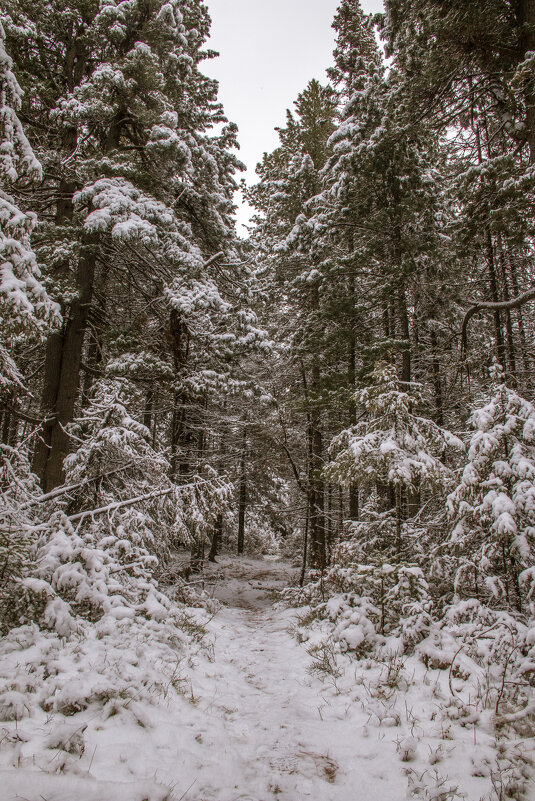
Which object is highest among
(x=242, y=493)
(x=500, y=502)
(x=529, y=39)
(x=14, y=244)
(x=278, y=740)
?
(x=529, y=39)

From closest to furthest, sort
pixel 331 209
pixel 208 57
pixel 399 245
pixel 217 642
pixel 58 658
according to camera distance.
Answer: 1. pixel 58 658
2. pixel 217 642
3. pixel 399 245
4. pixel 331 209
5. pixel 208 57

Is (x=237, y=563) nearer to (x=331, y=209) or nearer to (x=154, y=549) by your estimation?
(x=154, y=549)

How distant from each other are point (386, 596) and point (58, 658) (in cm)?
422

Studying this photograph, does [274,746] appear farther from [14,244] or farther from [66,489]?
[14,244]

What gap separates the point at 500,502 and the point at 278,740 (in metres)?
3.55

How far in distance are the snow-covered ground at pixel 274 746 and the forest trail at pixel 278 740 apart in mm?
14


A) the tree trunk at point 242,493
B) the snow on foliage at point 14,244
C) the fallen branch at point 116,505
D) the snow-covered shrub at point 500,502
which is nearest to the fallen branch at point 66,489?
the fallen branch at point 116,505

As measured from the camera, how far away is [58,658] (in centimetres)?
411

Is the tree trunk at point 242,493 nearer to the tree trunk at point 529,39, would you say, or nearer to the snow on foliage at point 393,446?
the snow on foliage at point 393,446

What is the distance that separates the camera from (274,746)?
145 inches

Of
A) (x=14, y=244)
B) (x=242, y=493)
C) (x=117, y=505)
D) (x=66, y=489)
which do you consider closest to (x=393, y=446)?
(x=117, y=505)

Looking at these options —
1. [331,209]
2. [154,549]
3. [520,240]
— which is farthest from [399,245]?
[154,549]

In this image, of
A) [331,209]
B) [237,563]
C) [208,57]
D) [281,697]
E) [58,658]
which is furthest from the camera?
[237,563]

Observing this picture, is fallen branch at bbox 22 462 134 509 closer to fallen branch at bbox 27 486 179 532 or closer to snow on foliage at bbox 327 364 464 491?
fallen branch at bbox 27 486 179 532
